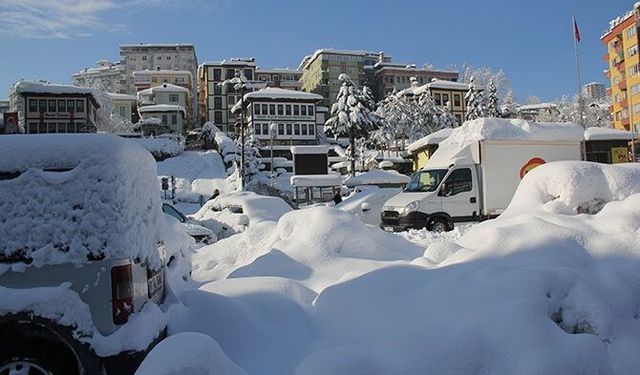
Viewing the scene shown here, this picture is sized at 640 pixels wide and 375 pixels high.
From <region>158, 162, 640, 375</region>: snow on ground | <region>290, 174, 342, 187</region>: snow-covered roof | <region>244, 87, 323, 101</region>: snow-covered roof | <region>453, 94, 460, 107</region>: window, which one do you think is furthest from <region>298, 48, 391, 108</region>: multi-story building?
<region>158, 162, 640, 375</region>: snow on ground

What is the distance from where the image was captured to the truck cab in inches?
653

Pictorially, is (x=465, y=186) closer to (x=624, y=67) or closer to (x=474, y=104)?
(x=474, y=104)

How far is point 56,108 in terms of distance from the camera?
73.1 metres

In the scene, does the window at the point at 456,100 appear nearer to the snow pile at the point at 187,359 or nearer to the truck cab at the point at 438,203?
the truck cab at the point at 438,203

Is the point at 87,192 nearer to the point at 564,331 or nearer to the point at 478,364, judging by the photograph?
the point at 478,364

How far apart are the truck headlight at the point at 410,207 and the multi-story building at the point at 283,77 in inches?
4046

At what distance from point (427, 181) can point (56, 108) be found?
6787 centimetres

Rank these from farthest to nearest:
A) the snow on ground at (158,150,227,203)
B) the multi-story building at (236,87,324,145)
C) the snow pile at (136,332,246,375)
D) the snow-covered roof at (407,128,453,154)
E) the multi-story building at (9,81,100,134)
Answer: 1. the multi-story building at (236,87,324,145)
2. the multi-story building at (9,81,100,134)
3. the snow on ground at (158,150,227,203)
4. the snow-covered roof at (407,128,453,154)
5. the snow pile at (136,332,246,375)

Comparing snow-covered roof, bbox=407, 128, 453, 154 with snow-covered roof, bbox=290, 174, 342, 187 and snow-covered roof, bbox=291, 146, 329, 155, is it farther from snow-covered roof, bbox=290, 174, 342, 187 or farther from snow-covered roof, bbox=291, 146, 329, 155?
snow-covered roof, bbox=291, 146, 329, 155

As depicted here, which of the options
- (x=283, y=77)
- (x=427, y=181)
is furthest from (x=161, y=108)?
(x=427, y=181)

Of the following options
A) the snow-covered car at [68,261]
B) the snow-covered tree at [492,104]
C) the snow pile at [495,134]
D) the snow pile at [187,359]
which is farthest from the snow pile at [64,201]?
the snow-covered tree at [492,104]

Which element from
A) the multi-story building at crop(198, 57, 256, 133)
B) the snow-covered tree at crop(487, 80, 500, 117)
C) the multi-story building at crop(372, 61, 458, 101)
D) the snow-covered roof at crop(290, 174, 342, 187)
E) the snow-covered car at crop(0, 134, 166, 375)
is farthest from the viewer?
the multi-story building at crop(372, 61, 458, 101)

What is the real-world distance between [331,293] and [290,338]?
85 cm

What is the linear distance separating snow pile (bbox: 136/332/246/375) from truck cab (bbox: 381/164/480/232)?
531 inches
